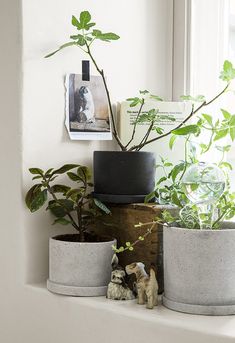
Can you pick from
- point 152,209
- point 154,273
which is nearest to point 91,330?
point 154,273

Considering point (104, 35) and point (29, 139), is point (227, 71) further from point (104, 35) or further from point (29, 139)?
point (29, 139)

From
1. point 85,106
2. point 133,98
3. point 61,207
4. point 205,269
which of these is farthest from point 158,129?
point 205,269

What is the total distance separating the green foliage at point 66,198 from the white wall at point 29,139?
0.04m

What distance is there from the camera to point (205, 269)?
121 centimetres

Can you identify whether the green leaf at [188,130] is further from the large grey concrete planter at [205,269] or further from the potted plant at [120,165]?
the large grey concrete planter at [205,269]

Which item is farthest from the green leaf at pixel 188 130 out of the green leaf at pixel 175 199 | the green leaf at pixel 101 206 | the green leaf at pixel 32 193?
the green leaf at pixel 32 193

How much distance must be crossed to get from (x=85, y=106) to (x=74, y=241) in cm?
35

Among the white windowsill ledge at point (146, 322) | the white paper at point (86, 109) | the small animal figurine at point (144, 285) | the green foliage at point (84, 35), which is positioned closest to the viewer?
the white windowsill ledge at point (146, 322)

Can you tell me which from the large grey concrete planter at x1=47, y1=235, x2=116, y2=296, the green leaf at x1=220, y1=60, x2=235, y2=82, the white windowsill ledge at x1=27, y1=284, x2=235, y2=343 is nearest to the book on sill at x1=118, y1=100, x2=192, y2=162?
the green leaf at x1=220, y1=60, x2=235, y2=82

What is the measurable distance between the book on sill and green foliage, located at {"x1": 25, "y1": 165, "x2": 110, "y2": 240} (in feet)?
0.58

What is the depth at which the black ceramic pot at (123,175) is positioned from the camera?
143 centimetres

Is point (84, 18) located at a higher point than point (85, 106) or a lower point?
higher

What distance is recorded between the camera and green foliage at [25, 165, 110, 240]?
1402 mm

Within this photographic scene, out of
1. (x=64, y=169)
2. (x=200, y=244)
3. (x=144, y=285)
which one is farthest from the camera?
(x=64, y=169)
